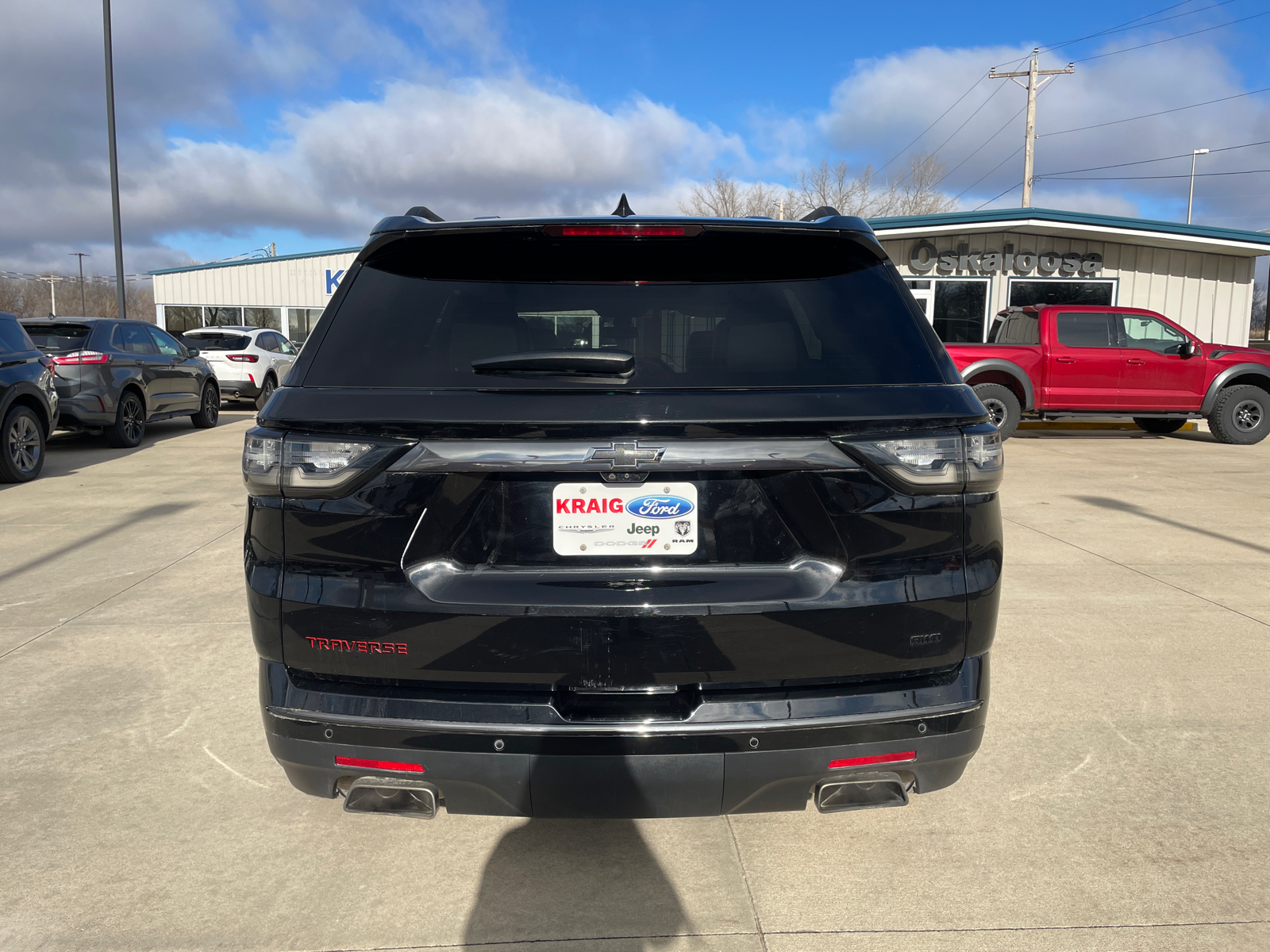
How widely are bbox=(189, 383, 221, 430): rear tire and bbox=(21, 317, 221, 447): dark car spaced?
96 cm

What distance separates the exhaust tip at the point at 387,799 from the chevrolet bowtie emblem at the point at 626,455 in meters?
0.89

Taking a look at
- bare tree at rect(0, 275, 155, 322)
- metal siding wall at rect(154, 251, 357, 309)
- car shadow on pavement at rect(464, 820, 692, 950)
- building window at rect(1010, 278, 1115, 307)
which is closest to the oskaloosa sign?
building window at rect(1010, 278, 1115, 307)

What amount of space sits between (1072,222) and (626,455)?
816 inches

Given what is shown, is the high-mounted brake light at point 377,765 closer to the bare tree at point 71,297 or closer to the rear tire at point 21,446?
the rear tire at point 21,446

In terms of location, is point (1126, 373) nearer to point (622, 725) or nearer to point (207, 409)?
point (622, 725)

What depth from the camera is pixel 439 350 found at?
223cm

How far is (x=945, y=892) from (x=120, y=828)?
2509 mm

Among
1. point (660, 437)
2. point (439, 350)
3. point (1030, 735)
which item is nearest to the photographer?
point (660, 437)

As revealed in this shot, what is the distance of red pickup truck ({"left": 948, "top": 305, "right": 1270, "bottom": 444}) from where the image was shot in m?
13.7

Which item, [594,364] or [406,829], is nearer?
[594,364]

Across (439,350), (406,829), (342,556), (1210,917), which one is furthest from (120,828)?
(1210,917)

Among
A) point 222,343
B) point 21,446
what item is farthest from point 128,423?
point 222,343

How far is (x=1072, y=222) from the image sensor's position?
780 inches

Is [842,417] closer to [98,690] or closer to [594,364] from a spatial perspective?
[594,364]
